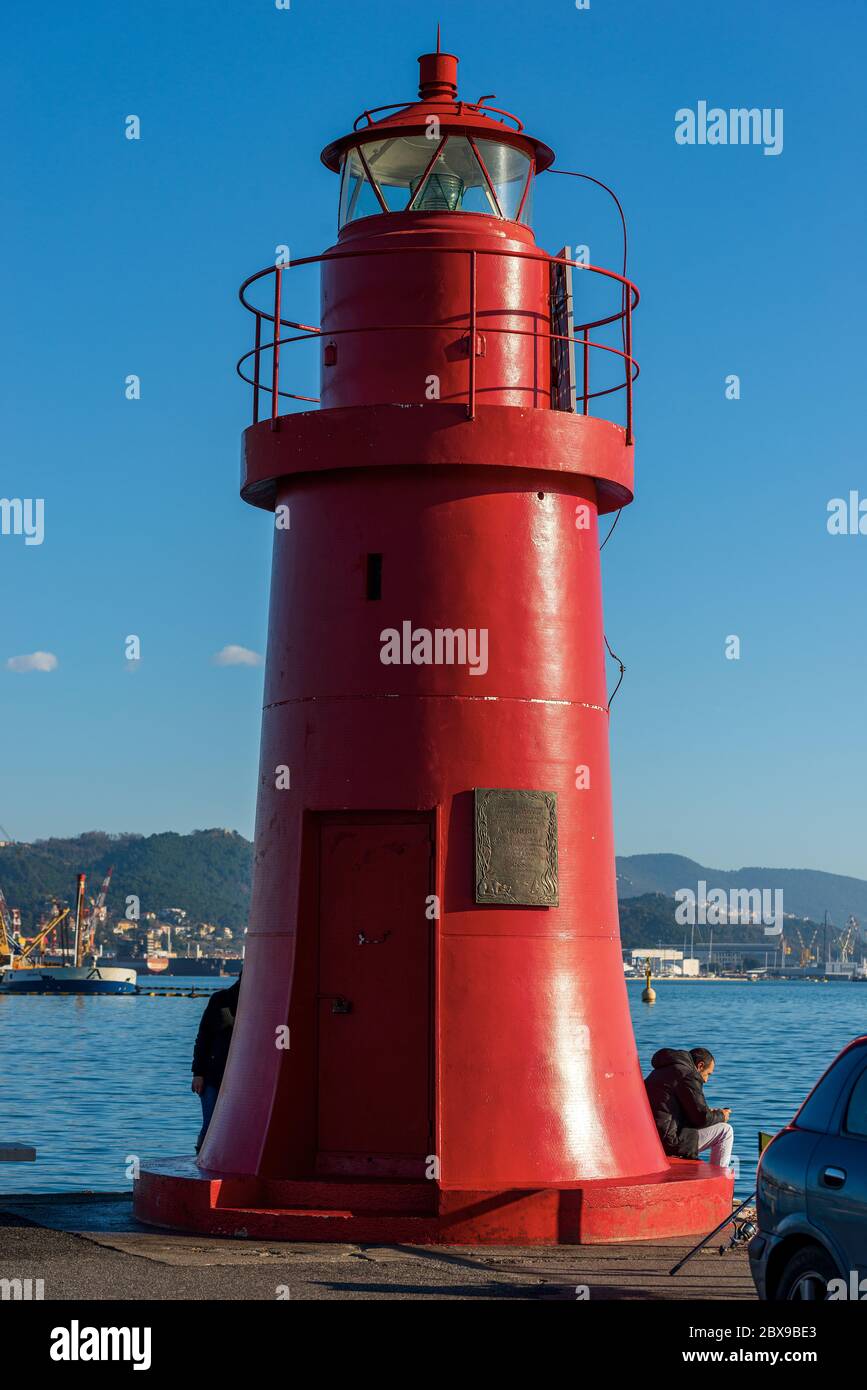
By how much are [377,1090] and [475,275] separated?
18.1ft

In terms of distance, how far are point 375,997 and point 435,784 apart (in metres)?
1.46

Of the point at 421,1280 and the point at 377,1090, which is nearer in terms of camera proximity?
the point at 421,1280

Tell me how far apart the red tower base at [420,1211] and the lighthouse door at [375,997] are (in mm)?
317

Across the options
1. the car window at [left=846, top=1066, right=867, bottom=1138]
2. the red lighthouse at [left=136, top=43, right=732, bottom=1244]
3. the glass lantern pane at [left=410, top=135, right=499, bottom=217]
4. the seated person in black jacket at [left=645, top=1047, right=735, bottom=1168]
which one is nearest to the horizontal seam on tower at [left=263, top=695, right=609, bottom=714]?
the red lighthouse at [left=136, top=43, right=732, bottom=1244]

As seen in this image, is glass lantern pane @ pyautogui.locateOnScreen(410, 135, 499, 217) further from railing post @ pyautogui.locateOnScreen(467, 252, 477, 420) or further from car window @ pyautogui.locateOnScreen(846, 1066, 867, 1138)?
car window @ pyautogui.locateOnScreen(846, 1066, 867, 1138)

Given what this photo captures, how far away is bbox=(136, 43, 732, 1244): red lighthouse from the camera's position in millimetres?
12312

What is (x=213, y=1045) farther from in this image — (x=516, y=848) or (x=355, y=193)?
(x=355, y=193)

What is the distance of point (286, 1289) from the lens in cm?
1021

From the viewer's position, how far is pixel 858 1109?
8961mm

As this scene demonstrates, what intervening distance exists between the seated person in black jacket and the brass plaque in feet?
7.52

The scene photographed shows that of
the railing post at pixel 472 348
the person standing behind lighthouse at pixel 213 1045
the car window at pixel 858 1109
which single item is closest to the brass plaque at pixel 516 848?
the railing post at pixel 472 348

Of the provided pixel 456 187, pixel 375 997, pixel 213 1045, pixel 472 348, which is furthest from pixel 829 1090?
pixel 456 187

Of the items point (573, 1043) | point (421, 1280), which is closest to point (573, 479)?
point (573, 1043)
